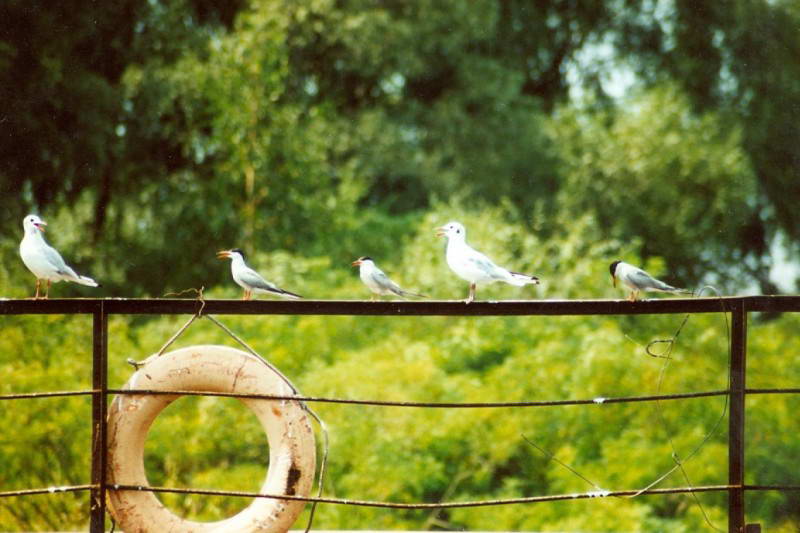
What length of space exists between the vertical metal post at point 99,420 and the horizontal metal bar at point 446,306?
84mm

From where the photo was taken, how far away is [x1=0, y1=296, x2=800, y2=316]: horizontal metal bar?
331 centimetres

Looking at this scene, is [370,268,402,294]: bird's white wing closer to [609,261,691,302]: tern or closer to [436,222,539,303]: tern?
[436,222,539,303]: tern

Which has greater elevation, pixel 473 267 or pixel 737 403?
pixel 473 267

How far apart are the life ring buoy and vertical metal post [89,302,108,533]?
0.12 ft

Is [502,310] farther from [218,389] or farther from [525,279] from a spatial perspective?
[218,389]

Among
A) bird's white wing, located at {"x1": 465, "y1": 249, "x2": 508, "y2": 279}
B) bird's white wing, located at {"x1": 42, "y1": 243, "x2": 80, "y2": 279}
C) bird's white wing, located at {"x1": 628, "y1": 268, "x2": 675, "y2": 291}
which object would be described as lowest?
bird's white wing, located at {"x1": 628, "y1": 268, "x2": 675, "y2": 291}

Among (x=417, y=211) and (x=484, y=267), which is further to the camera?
(x=417, y=211)

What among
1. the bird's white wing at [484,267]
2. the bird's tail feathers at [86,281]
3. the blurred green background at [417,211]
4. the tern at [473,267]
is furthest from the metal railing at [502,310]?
the blurred green background at [417,211]

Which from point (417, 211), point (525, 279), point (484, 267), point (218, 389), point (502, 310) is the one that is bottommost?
point (218, 389)

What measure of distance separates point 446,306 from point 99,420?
1.24 metres

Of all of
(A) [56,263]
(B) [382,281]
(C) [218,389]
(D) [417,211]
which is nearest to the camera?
(C) [218,389]

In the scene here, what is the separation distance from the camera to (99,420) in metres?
3.49

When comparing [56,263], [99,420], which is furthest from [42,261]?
[99,420]

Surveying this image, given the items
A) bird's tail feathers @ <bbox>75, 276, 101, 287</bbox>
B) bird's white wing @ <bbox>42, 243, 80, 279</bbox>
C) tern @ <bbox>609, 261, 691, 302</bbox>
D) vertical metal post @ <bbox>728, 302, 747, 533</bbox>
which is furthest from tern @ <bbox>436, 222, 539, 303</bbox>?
bird's white wing @ <bbox>42, 243, 80, 279</bbox>
